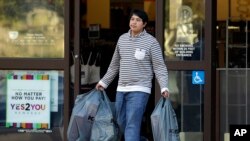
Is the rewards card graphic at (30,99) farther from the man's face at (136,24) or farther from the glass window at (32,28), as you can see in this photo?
the man's face at (136,24)

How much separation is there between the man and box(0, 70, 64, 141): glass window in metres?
1.56

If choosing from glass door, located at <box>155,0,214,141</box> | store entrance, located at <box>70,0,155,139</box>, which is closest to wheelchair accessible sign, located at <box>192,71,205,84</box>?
glass door, located at <box>155,0,214,141</box>

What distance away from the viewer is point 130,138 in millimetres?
6254

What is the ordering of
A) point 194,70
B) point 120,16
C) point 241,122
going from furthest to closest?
point 120,16 < point 241,122 < point 194,70

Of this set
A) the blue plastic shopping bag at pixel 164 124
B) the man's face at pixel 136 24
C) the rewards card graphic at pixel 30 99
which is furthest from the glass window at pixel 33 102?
the blue plastic shopping bag at pixel 164 124

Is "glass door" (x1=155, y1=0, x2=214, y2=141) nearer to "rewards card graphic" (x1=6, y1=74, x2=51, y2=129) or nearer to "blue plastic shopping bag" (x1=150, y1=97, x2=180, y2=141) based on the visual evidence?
"blue plastic shopping bag" (x1=150, y1=97, x2=180, y2=141)

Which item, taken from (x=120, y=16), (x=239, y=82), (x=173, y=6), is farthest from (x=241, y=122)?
(x=120, y=16)

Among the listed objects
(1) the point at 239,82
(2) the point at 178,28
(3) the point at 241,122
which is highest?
(2) the point at 178,28

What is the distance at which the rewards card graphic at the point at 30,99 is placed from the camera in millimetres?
7742

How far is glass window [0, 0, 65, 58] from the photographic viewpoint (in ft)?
25.5

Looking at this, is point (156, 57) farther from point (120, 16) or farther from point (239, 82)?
point (120, 16)

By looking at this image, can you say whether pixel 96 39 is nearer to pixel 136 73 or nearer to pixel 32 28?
pixel 32 28

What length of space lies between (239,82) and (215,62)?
0.61 meters

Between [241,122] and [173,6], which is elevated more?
[173,6]
